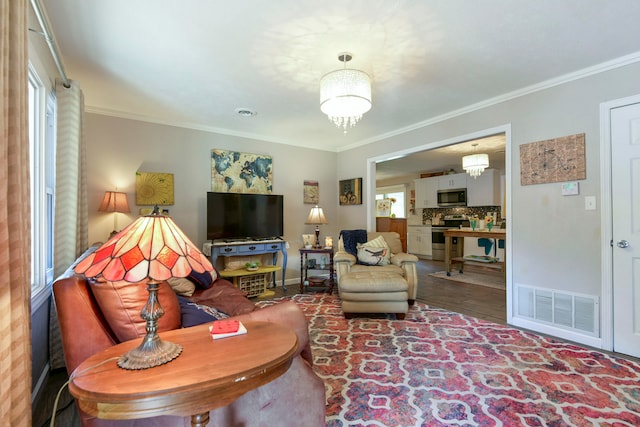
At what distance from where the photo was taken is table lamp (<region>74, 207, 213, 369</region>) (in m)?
0.98

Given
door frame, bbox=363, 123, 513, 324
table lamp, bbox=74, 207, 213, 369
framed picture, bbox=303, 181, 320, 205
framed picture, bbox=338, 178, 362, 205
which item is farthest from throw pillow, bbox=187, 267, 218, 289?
framed picture, bbox=338, 178, 362, 205

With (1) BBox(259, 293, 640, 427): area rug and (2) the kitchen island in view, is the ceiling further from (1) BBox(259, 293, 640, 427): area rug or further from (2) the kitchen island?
(2) the kitchen island

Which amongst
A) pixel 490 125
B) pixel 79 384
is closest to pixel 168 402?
pixel 79 384

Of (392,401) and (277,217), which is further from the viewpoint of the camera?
(277,217)

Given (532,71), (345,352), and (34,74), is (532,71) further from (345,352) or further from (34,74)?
(34,74)

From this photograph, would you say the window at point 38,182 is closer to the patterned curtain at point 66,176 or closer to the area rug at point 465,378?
the patterned curtain at point 66,176

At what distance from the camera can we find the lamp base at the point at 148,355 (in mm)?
977

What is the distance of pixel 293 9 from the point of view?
1.93m

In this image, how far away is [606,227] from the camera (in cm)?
264

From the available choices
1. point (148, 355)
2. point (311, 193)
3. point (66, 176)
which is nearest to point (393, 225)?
point (311, 193)

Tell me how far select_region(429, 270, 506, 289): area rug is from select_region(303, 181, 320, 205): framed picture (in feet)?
8.81

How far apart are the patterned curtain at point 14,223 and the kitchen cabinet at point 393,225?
6.78m

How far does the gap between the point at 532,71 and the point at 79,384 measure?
3.63 metres

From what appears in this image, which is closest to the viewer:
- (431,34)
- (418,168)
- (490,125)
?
(431,34)
